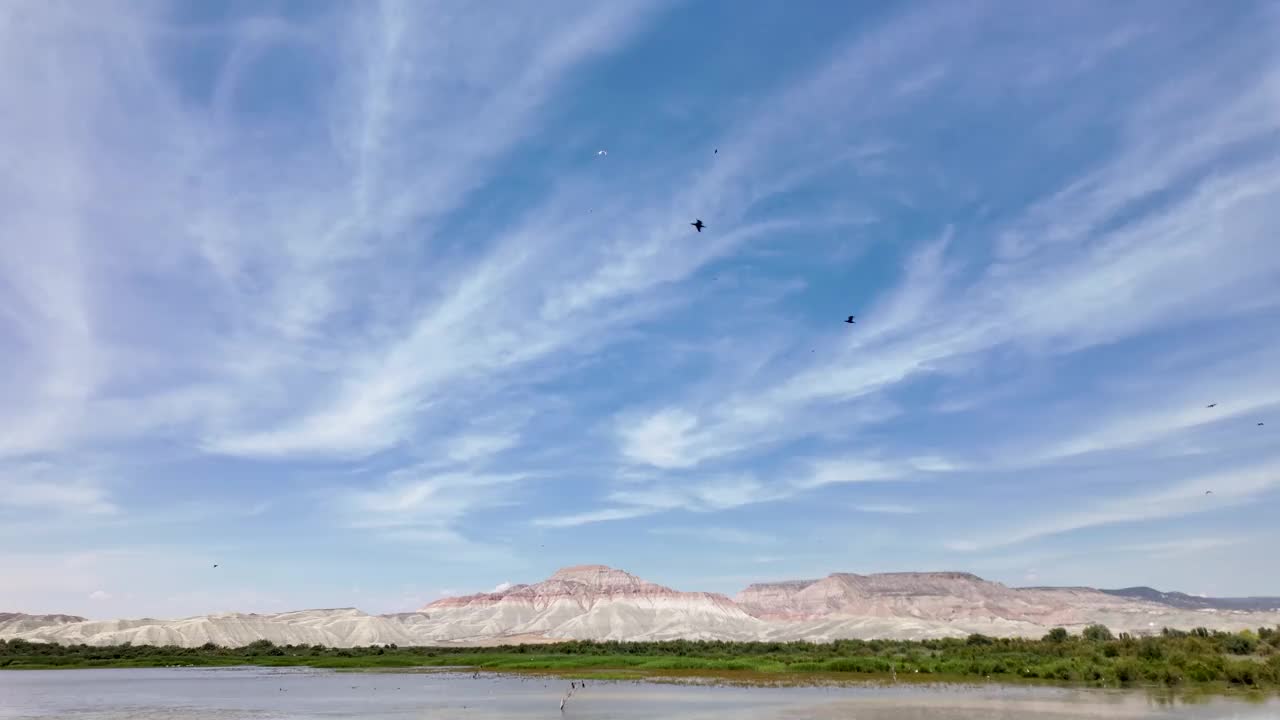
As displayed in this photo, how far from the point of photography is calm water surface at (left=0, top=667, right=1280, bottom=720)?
37.7 meters

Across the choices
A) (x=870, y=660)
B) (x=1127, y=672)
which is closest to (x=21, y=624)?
(x=870, y=660)

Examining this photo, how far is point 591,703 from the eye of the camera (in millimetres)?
45312

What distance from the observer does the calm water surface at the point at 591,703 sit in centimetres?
3766

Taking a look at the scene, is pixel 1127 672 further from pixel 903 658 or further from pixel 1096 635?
pixel 1096 635

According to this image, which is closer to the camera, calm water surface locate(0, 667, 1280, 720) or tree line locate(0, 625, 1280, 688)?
calm water surface locate(0, 667, 1280, 720)

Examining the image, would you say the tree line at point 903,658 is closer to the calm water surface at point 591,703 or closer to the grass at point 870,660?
the grass at point 870,660

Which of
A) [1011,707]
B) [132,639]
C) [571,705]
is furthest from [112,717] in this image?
[132,639]

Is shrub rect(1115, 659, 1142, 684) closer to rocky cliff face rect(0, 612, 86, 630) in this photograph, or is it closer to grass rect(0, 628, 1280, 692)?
grass rect(0, 628, 1280, 692)

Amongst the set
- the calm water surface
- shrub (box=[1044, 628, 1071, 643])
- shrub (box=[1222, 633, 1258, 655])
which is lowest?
the calm water surface

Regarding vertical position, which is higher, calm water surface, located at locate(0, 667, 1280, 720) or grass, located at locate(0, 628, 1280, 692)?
grass, located at locate(0, 628, 1280, 692)

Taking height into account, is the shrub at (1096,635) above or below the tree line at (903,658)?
above

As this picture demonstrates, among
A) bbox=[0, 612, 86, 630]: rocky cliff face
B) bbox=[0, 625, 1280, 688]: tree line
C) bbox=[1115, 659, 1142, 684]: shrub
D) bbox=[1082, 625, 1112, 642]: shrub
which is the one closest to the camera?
bbox=[1115, 659, 1142, 684]: shrub

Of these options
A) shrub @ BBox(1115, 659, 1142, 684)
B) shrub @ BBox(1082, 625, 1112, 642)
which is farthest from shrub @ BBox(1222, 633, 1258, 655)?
shrub @ BBox(1115, 659, 1142, 684)

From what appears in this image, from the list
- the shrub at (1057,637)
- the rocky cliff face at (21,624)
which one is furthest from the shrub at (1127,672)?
the rocky cliff face at (21,624)
